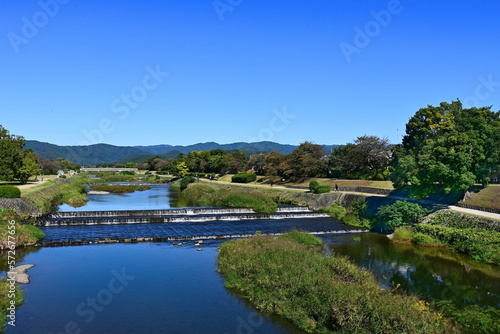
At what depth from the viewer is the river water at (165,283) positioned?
13.8 m

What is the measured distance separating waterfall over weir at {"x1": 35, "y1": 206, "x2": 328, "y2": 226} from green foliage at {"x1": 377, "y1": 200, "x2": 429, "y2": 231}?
32.4ft

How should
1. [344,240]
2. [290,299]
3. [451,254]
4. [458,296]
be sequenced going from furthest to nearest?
[344,240], [451,254], [458,296], [290,299]

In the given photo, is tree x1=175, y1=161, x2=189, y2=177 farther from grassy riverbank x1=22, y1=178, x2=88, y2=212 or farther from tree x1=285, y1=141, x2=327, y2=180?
tree x1=285, y1=141, x2=327, y2=180

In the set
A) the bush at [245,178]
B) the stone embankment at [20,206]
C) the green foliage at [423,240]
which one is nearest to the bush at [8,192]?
the stone embankment at [20,206]

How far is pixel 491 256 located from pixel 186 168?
8615cm

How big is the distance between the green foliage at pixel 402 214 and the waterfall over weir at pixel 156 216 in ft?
32.4

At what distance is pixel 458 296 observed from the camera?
1694 cm

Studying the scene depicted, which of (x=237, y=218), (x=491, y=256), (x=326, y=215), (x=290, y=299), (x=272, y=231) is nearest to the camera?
(x=290, y=299)

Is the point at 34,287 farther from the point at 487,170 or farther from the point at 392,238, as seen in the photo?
the point at 487,170

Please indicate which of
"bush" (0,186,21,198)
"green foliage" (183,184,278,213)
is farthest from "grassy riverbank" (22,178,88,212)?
"green foliage" (183,184,278,213)

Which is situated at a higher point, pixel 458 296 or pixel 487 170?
pixel 487 170

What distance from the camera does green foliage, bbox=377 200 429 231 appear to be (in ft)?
101

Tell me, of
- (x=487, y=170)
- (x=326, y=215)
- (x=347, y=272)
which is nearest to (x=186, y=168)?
(x=326, y=215)

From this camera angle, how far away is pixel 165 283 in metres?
18.2
